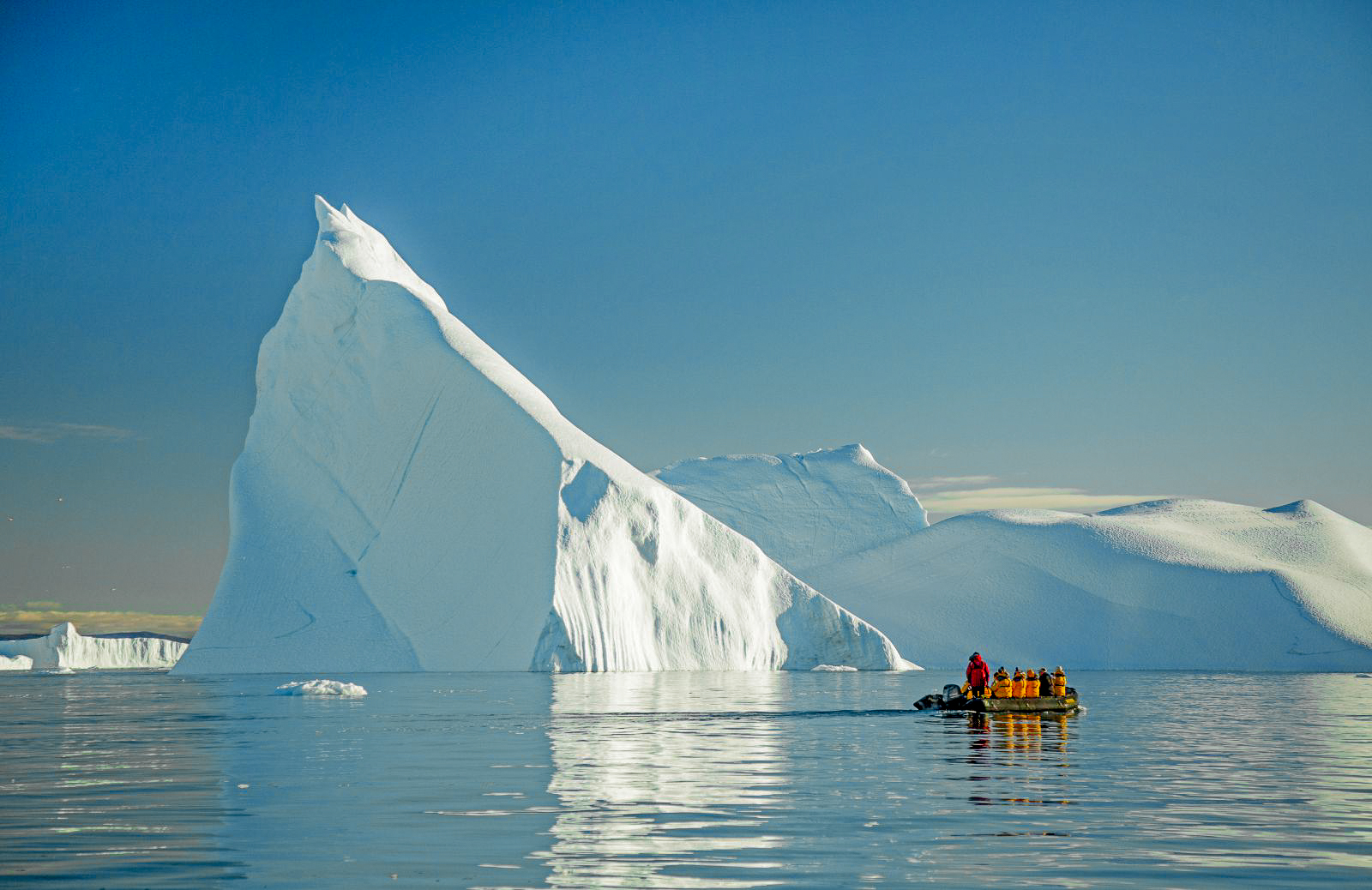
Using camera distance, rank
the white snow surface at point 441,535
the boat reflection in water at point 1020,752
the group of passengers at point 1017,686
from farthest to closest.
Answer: the white snow surface at point 441,535 → the group of passengers at point 1017,686 → the boat reflection in water at point 1020,752

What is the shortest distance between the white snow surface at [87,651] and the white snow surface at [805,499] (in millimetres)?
38681

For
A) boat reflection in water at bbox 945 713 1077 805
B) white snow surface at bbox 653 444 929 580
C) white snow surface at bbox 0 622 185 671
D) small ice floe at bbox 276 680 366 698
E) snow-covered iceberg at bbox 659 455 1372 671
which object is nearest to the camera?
boat reflection in water at bbox 945 713 1077 805

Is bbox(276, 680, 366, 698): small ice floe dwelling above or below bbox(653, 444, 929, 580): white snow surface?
below

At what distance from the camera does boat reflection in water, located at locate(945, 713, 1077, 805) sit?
12.6 meters

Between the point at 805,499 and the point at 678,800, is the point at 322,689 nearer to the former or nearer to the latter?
the point at 678,800

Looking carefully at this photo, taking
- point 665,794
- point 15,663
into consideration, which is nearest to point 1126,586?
point 15,663

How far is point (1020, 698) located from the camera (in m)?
25.0

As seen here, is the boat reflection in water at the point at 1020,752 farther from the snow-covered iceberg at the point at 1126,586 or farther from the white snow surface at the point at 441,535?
the snow-covered iceberg at the point at 1126,586

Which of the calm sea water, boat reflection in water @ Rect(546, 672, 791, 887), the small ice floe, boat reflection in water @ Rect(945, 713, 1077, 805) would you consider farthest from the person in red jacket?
the small ice floe

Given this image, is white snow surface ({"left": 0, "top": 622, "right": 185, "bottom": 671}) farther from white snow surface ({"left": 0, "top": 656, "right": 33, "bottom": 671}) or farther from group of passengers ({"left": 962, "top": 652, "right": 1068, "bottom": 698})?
group of passengers ({"left": 962, "top": 652, "right": 1068, "bottom": 698})

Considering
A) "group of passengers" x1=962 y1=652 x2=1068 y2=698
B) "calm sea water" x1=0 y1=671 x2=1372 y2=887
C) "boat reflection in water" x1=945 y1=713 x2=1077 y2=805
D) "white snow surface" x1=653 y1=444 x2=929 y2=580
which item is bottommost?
"boat reflection in water" x1=945 y1=713 x2=1077 y2=805

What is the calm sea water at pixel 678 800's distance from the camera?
27.4 feet

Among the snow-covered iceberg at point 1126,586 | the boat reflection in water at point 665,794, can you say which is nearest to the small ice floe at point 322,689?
the boat reflection in water at point 665,794

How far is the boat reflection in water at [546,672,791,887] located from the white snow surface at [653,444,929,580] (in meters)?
68.9
